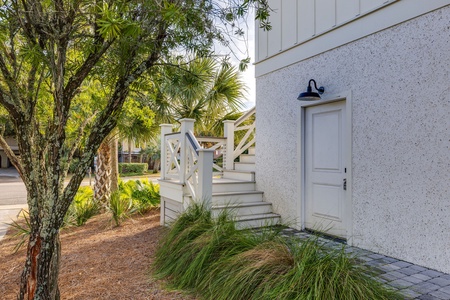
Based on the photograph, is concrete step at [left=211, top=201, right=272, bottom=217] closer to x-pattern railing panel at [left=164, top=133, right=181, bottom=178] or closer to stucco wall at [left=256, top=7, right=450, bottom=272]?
x-pattern railing panel at [left=164, top=133, right=181, bottom=178]

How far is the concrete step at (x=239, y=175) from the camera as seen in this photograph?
6.38 metres

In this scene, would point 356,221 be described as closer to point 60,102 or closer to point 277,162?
point 277,162

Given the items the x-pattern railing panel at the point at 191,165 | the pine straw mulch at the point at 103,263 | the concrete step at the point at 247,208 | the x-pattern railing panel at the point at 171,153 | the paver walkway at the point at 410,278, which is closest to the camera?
the paver walkway at the point at 410,278

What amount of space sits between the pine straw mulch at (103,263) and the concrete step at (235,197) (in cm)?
122

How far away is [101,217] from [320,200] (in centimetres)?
483

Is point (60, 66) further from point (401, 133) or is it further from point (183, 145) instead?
point (401, 133)

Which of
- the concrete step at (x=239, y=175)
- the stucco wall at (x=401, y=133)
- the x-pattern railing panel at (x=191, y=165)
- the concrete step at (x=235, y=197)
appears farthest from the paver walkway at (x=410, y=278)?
the concrete step at (x=239, y=175)

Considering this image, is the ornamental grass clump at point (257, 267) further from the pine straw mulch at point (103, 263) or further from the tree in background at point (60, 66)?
the tree in background at point (60, 66)

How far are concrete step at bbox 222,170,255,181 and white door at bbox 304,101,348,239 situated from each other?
55.4 inches

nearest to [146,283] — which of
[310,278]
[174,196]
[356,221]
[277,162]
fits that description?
[310,278]

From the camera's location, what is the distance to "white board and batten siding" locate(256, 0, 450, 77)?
3883 millimetres

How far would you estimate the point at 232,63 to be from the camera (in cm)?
327

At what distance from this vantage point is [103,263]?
4199mm

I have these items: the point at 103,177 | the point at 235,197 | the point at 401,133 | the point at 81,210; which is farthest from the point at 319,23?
the point at 81,210
